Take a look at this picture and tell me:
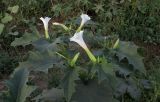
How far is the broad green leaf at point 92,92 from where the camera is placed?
2121mm

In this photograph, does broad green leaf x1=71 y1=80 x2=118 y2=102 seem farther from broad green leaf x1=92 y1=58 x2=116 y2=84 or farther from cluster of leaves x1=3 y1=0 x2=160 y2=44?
→ cluster of leaves x1=3 y1=0 x2=160 y2=44

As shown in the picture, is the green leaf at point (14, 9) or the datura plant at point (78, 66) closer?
the datura plant at point (78, 66)

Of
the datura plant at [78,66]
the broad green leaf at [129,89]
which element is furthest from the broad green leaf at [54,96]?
the broad green leaf at [129,89]

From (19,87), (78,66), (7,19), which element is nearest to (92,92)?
(78,66)

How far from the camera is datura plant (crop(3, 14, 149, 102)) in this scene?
76.2 inches

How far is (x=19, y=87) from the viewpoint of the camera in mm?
1928

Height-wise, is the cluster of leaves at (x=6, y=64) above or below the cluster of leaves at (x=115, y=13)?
below

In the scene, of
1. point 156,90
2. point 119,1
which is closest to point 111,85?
point 156,90

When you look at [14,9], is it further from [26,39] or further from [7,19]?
[26,39]

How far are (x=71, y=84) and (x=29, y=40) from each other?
0.46 meters

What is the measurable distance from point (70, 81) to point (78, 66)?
4.9 inches

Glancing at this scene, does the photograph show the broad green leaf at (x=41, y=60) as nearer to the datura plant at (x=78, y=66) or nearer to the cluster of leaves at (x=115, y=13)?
the datura plant at (x=78, y=66)

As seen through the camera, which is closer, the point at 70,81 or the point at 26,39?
the point at 70,81

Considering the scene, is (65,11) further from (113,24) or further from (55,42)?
(55,42)
